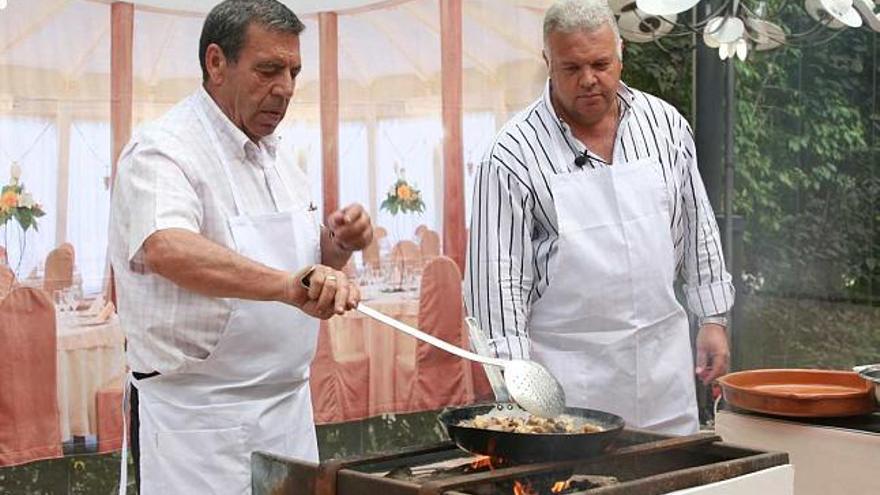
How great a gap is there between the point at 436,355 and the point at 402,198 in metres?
0.62

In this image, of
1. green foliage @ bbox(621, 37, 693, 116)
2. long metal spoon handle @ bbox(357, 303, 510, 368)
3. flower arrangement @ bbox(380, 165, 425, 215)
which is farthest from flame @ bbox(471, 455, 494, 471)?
green foliage @ bbox(621, 37, 693, 116)

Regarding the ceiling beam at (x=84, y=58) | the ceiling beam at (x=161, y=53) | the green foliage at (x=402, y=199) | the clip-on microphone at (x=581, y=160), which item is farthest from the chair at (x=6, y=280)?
the clip-on microphone at (x=581, y=160)

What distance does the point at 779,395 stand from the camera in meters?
2.47

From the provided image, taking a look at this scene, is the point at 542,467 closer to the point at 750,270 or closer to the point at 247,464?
the point at 247,464

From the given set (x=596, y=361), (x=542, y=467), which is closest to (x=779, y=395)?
(x=596, y=361)

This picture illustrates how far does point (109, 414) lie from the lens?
3.66 metres

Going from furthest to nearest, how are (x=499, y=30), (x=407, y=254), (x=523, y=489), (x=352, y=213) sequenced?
(x=499, y=30)
(x=407, y=254)
(x=352, y=213)
(x=523, y=489)

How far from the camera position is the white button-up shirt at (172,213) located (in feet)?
6.95

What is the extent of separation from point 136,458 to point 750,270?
377 centimetres

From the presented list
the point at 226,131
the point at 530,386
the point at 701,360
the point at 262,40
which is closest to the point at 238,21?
the point at 262,40

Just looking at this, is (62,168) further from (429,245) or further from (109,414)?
(429,245)

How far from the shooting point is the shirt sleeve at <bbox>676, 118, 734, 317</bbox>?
9.12ft

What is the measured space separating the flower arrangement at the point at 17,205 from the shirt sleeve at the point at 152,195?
1.38m

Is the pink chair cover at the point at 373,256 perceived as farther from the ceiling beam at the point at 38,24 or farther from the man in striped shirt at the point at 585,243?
the man in striped shirt at the point at 585,243
